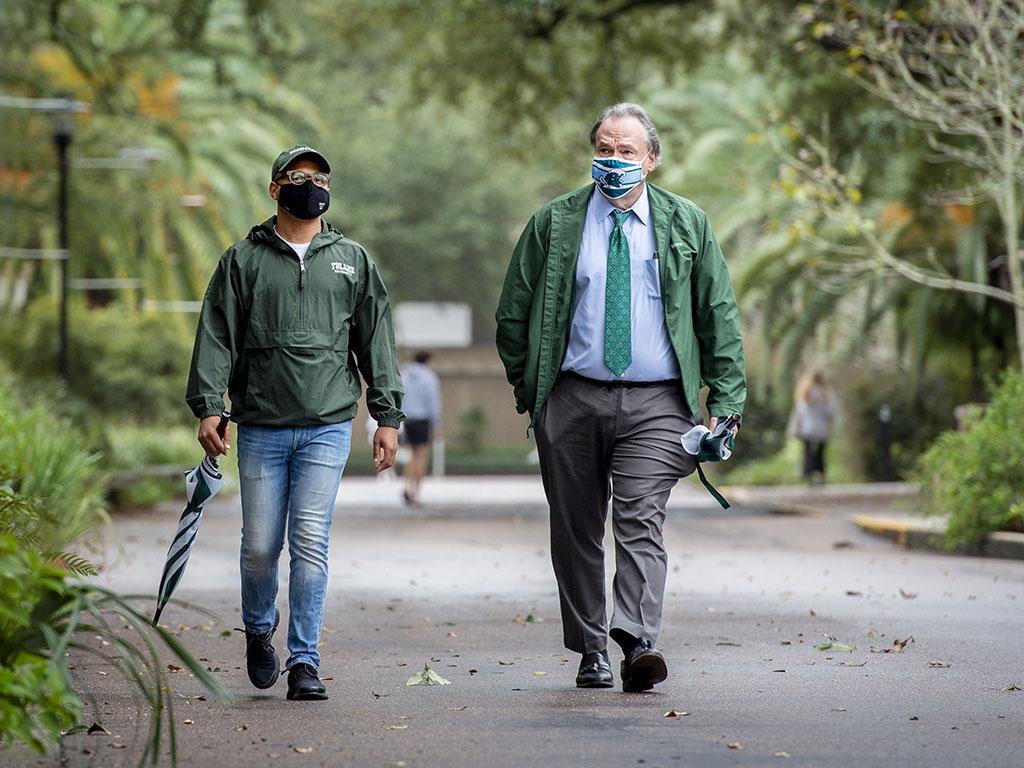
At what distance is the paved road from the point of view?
234 inches

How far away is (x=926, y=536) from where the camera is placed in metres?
16.0

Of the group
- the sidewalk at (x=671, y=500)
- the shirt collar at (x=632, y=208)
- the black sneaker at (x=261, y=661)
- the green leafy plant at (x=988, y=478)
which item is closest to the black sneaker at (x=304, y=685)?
the black sneaker at (x=261, y=661)

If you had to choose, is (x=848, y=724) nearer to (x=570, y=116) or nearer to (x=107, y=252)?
(x=107, y=252)

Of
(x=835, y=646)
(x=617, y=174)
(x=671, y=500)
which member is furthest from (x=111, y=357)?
(x=617, y=174)

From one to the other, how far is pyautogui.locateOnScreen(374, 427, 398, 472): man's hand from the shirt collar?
114 centimetres

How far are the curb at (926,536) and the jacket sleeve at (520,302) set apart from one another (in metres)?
7.72

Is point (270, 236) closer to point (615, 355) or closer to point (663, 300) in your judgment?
point (615, 355)

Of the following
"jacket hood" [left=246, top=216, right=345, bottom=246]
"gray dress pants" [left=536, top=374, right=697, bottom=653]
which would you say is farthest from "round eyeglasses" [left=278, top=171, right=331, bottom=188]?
"gray dress pants" [left=536, top=374, right=697, bottom=653]

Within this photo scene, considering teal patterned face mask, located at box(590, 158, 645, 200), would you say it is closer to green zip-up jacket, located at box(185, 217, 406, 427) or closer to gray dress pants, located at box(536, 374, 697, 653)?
gray dress pants, located at box(536, 374, 697, 653)

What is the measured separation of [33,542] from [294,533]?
1.06m

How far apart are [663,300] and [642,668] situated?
53.4 inches

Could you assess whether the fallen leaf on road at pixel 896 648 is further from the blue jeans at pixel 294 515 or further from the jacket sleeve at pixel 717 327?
the blue jeans at pixel 294 515

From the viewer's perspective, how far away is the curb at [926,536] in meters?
14.4

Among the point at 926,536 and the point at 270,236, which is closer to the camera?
the point at 270,236
